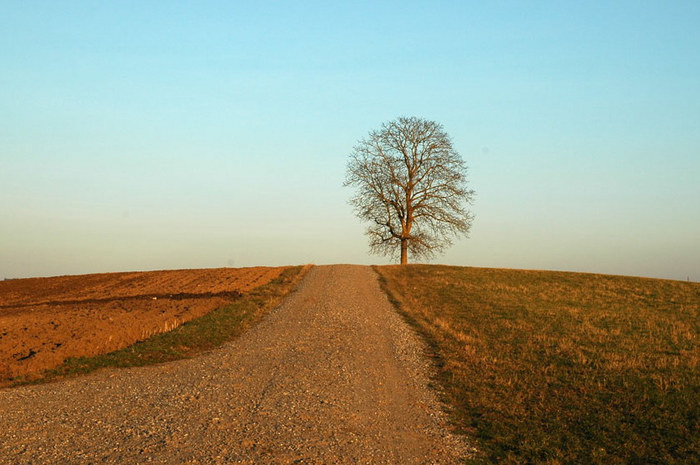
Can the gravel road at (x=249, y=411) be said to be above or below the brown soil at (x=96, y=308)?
below

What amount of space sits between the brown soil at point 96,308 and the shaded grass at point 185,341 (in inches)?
24.8

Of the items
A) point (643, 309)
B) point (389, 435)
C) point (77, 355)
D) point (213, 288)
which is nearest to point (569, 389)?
point (389, 435)

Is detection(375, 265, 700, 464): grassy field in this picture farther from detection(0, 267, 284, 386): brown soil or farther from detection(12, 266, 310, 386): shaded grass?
detection(0, 267, 284, 386): brown soil

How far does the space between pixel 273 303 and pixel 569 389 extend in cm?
1756

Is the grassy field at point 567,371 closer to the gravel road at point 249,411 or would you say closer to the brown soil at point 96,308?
the gravel road at point 249,411

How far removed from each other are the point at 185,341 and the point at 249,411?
891 centimetres

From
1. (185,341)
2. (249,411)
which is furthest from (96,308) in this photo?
(249,411)

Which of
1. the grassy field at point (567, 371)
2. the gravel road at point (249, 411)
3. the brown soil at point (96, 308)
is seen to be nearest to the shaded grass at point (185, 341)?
the brown soil at point (96, 308)

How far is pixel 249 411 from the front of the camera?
1099 centimetres

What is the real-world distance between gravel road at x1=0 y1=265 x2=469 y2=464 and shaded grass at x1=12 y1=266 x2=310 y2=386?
94cm

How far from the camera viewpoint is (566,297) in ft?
107

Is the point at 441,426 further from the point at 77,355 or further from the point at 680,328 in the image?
the point at 680,328

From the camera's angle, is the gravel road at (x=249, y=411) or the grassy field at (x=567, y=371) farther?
the grassy field at (x=567, y=371)

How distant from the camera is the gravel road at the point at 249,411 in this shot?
893cm
